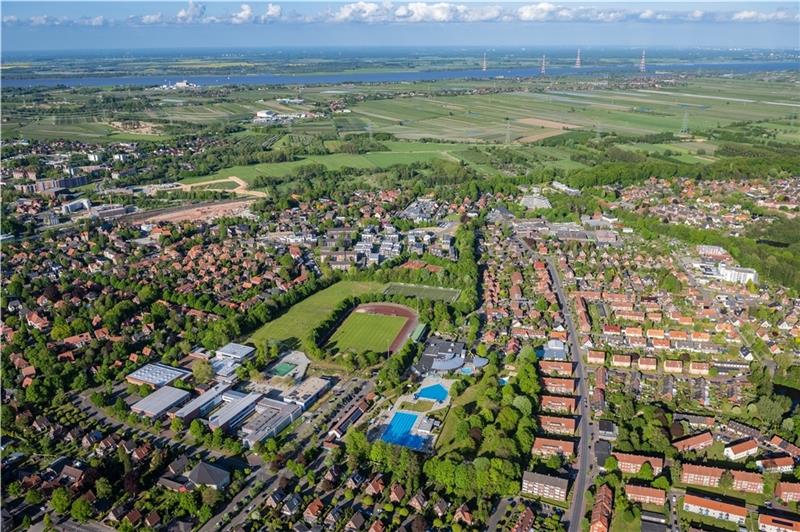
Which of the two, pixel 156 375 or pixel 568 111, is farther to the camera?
pixel 568 111

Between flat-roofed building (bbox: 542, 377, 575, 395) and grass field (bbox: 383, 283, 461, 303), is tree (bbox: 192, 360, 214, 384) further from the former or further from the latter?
flat-roofed building (bbox: 542, 377, 575, 395)

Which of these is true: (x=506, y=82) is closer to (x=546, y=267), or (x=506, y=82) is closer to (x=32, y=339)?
(x=546, y=267)

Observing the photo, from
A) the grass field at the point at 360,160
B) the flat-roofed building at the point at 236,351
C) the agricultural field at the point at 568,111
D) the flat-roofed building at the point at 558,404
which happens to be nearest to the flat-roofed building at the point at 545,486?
the flat-roofed building at the point at 558,404

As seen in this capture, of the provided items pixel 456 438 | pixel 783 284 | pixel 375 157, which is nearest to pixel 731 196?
pixel 783 284

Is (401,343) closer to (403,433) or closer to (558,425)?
(403,433)

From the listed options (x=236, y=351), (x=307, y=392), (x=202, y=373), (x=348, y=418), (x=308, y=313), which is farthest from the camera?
(x=308, y=313)

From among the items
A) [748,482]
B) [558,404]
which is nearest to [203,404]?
[558,404]
